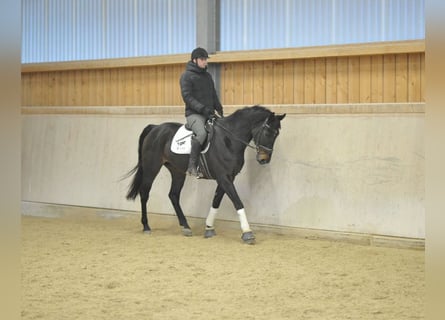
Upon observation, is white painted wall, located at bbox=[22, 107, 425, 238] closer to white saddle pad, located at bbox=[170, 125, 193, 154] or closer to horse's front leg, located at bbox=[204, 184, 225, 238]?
horse's front leg, located at bbox=[204, 184, 225, 238]

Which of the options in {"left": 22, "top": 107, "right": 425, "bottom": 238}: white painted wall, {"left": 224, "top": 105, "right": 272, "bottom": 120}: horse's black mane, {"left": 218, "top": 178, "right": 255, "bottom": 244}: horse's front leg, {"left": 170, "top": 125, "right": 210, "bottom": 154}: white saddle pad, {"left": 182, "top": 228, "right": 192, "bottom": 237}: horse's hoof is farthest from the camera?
{"left": 182, "top": 228, "right": 192, "bottom": 237}: horse's hoof

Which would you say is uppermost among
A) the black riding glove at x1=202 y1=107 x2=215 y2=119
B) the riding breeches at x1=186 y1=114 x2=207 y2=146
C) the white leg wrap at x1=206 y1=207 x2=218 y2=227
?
the black riding glove at x1=202 y1=107 x2=215 y2=119

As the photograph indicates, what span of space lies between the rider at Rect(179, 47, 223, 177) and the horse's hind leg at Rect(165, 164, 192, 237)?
0.71 m

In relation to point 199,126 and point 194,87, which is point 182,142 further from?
point 194,87

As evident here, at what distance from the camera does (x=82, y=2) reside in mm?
11375

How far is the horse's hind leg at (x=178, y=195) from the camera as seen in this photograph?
8461 mm

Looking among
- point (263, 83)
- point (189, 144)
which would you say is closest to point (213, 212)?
point (189, 144)

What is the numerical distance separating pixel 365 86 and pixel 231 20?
233cm

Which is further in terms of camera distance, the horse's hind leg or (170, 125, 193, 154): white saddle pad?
the horse's hind leg

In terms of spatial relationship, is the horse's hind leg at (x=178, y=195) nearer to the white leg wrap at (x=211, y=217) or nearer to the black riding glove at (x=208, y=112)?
the white leg wrap at (x=211, y=217)

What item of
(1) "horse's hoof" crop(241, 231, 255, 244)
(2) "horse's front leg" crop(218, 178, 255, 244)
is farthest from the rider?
(1) "horse's hoof" crop(241, 231, 255, 244)

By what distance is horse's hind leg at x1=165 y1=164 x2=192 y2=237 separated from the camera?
8461mm

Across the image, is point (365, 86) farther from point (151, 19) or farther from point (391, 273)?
point (151, 19)

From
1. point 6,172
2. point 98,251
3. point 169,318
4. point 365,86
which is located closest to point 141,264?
point 98,251
